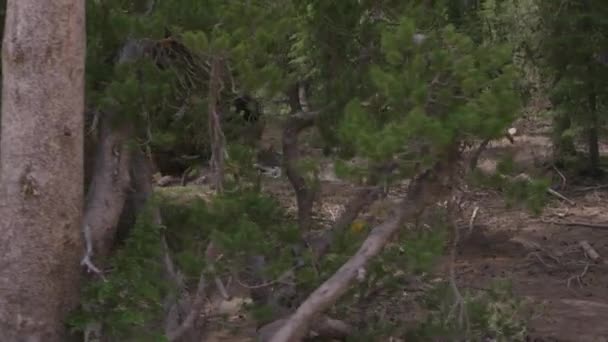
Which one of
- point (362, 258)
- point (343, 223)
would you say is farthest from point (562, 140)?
point (362, 258)

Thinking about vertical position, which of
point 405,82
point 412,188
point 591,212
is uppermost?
point 405,82

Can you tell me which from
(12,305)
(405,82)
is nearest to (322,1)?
(405,82)

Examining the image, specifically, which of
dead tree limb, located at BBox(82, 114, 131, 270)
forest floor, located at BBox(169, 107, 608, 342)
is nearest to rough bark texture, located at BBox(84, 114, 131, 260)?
dead tree limb, located at BBox(82, 114, 131, 270)

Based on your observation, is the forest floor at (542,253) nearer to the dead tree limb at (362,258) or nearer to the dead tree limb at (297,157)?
the dead tree limb at (297,157)

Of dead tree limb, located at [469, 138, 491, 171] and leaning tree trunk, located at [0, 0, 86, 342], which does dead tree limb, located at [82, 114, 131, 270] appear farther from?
dead tree limb, located at [469, 138, 491, 171]

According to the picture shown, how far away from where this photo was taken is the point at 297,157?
654cm

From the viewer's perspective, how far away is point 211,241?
5438mm

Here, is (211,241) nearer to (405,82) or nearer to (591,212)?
(405,82)

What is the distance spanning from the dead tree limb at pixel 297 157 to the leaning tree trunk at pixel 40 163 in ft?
5.24

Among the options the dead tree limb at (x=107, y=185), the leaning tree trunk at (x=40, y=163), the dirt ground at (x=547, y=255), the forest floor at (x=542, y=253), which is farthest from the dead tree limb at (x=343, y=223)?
the leaning tree trunk at (x=40, y=163)

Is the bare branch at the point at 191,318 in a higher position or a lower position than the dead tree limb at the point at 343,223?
lower

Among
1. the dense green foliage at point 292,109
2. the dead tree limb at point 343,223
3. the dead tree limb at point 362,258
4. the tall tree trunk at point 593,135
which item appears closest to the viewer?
the dense green foliage at point 292,109

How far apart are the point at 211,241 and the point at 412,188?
3.52 feet

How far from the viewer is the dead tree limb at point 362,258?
5.38 metres
